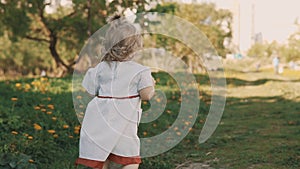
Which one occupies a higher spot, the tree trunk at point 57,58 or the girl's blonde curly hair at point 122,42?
the girl's blonde curly hair at point 122,42

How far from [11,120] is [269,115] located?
564 cm

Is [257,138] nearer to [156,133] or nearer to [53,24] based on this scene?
[156,133]

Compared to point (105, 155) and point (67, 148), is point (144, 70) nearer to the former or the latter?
point (105, 155)

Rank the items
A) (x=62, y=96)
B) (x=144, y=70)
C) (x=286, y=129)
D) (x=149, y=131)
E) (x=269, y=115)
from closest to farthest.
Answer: (x=144, y=70) → (x=149, y=131) → (x=286, y=129) → (x=62, y=96) → (x=269, y=115)

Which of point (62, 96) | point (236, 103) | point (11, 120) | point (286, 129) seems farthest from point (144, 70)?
point (236, 103)

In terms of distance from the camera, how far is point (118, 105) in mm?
3453

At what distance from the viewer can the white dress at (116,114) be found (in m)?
3.45

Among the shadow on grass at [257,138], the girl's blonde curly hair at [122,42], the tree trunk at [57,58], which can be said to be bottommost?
the shadow on grass at [257,138]

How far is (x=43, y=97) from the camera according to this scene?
822 cm

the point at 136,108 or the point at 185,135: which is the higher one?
the point at 136,108

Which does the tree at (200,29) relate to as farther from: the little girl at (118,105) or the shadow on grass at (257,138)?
the little girl at (118,105)

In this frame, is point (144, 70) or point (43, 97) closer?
point (144, 70)

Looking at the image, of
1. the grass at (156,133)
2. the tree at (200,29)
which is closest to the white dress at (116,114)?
the grass at (156,133)

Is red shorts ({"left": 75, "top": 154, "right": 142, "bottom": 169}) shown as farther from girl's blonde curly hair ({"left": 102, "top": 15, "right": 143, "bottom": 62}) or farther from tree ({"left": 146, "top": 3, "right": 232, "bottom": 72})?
tree ({"left": 146, "top": 3, "right": 232, "bottom": 72})
